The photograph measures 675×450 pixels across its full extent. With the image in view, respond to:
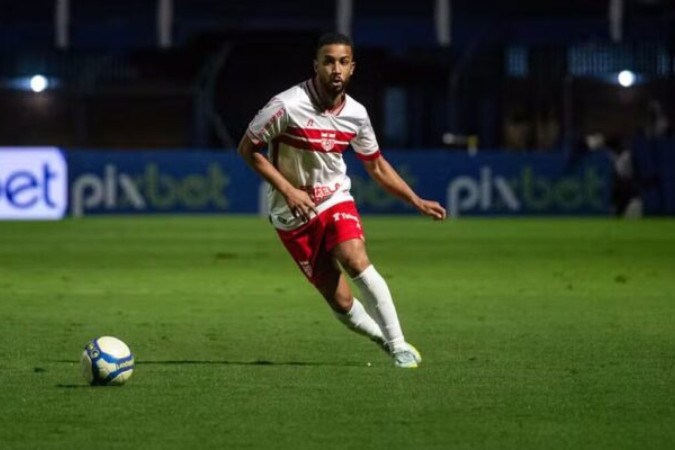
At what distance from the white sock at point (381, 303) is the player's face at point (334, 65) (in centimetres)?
110

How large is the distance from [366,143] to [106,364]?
7.68 ft

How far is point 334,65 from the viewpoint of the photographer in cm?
1038

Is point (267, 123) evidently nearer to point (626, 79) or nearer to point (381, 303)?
point (381, 303)

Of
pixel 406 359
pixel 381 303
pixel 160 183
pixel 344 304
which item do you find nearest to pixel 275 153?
pixel 344 304

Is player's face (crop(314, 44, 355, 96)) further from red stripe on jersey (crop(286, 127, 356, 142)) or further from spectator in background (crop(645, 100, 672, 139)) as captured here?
spectator in background (crop(645, 100, 672, 139))

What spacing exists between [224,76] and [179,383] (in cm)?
2808

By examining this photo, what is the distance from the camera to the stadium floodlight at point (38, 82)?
123ft

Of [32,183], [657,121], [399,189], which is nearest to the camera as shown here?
[399,189]

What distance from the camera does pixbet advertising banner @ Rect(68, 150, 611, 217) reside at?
112ft

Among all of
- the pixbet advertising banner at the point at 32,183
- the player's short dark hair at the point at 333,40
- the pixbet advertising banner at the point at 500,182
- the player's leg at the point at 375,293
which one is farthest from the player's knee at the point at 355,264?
the pixbet advertising banner at the point at 500,182

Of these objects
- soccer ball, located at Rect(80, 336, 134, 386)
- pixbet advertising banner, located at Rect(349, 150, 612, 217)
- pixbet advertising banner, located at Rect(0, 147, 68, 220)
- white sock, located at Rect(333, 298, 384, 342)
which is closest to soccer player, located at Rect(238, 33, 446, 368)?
white sock, located at Rect(333, 298, 384, 342)

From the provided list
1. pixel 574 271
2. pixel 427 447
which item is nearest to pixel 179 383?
pixel 427 447

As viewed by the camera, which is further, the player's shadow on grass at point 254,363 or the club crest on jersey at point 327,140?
the player's shadow on grass at point 254,363

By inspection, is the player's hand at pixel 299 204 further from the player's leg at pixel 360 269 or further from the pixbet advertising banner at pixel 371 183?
the pixbet advertising banner at pixel 371 183
